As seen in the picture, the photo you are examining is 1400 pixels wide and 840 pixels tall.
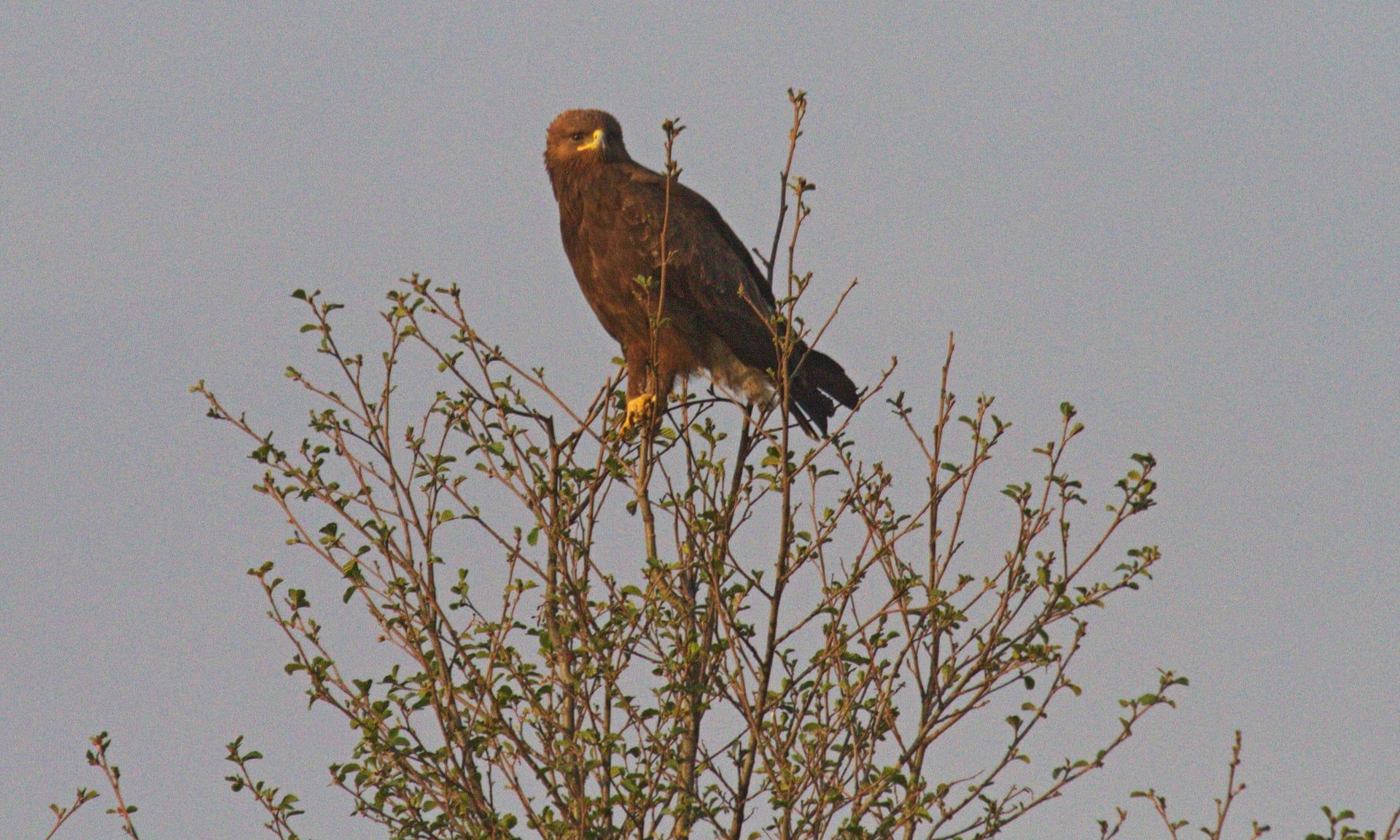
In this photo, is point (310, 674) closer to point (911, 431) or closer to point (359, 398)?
point (359, 398)

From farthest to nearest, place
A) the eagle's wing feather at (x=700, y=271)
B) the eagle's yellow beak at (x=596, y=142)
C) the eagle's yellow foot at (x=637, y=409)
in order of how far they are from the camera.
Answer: the eagle's yellow beak at (x=596, y=142) → the eagle's wing feather at (x=700, y=271) → the eagle's yellow foot at (x=637, y=409)

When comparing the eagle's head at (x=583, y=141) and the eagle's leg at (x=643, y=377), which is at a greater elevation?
the eagle's head at (x=583, y=141)

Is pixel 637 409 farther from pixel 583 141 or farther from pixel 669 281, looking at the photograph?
pixel 583 141

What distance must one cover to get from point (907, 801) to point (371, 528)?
172cm

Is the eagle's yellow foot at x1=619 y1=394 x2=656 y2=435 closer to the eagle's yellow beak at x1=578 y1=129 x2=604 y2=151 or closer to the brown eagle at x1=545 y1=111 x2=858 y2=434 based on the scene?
the brown eagle at x1=545 y1=111 x2=858 y2=434

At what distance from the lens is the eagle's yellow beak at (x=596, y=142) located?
7.42 meters

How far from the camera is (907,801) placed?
420 centimetres

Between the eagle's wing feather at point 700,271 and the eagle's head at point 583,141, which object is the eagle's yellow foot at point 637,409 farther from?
the eagle's head at point 583,141

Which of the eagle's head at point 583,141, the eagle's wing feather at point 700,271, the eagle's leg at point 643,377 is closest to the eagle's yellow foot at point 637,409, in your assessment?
the eagle's leg at point 643,377

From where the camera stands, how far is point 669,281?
688 cm

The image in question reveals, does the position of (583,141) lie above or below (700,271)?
above

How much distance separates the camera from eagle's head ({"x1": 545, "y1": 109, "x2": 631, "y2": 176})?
7.42 meters

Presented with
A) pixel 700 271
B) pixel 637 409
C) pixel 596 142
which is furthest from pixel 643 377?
pixel 596 142

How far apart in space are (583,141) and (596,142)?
11 cm
